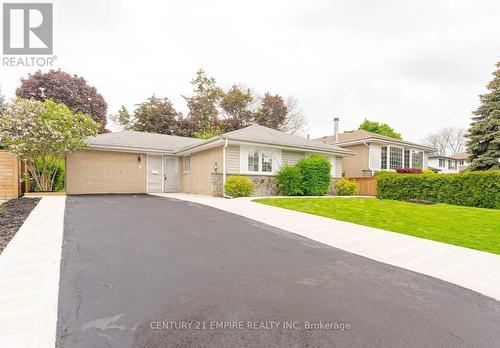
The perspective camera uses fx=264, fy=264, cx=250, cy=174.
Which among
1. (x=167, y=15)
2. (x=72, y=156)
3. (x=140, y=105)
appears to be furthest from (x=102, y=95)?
(x=167, y=15)

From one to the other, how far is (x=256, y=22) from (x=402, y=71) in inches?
380

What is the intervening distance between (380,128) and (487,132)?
1788 centimetres

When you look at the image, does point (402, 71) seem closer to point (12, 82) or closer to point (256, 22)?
point (256, 22)

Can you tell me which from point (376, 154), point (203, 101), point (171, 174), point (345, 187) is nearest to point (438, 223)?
point (345, 187)

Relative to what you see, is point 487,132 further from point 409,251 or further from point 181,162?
point 181,162

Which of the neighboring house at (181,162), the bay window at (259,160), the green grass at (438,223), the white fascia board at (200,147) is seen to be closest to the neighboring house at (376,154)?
the neighboring house at (181,162)

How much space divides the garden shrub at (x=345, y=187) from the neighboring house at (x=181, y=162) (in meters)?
0.93

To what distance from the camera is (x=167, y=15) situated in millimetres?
11297

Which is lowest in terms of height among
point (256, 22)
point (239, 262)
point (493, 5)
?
point (239, 262)

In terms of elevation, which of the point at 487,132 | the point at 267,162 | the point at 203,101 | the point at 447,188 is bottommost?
the point at 447,188

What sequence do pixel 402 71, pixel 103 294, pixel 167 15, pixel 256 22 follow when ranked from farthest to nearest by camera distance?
pixel 402 71 → pixel 256 22 → pixel 167 15 → pixel 103 294

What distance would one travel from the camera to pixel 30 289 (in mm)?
2604

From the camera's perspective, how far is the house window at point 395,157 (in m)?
20.2

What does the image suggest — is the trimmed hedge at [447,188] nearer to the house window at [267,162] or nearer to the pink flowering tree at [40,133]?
the house window at [267,162]
